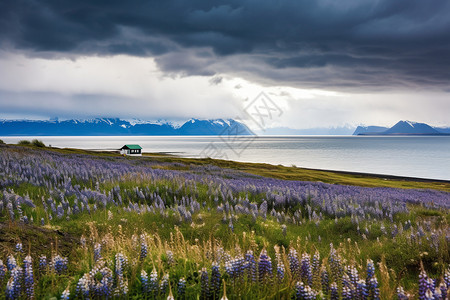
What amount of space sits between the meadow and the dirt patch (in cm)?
3

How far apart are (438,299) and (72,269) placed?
4992 mm

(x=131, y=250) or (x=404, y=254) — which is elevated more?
(x=131, y=250)

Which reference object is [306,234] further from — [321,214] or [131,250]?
[131,250]

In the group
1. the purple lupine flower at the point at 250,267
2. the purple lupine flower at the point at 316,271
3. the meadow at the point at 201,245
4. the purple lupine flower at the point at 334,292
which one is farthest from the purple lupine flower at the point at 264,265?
the purple lupine flower at the point at 334,292

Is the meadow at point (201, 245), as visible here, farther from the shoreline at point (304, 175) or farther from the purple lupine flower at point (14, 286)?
the shoreline at point (304, 175)

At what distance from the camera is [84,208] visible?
35.3ft

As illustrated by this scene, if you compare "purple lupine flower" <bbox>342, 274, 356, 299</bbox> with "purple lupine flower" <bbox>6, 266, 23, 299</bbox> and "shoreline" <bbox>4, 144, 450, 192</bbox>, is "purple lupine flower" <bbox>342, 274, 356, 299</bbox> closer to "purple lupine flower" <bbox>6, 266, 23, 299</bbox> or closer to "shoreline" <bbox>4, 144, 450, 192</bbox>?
"purple lupine flower" <bbox>6, 266, 23, 299</bbox>

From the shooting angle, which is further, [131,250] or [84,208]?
[84,208]

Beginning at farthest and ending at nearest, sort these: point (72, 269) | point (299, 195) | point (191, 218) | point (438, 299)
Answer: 1. point (299, 195)
2. point (191, 218)
3. point (72, 269)
4. point (438, 299)

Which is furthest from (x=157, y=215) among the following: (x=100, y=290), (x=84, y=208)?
(x=100, y=290)

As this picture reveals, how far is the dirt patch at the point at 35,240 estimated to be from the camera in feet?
20.5

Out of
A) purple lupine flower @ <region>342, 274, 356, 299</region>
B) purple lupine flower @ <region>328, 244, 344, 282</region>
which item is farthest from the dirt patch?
purple lupine flower @ <region>342, 274, 356, 299</region>

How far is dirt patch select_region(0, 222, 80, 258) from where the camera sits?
6.25 meters

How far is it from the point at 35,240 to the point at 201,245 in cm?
369
